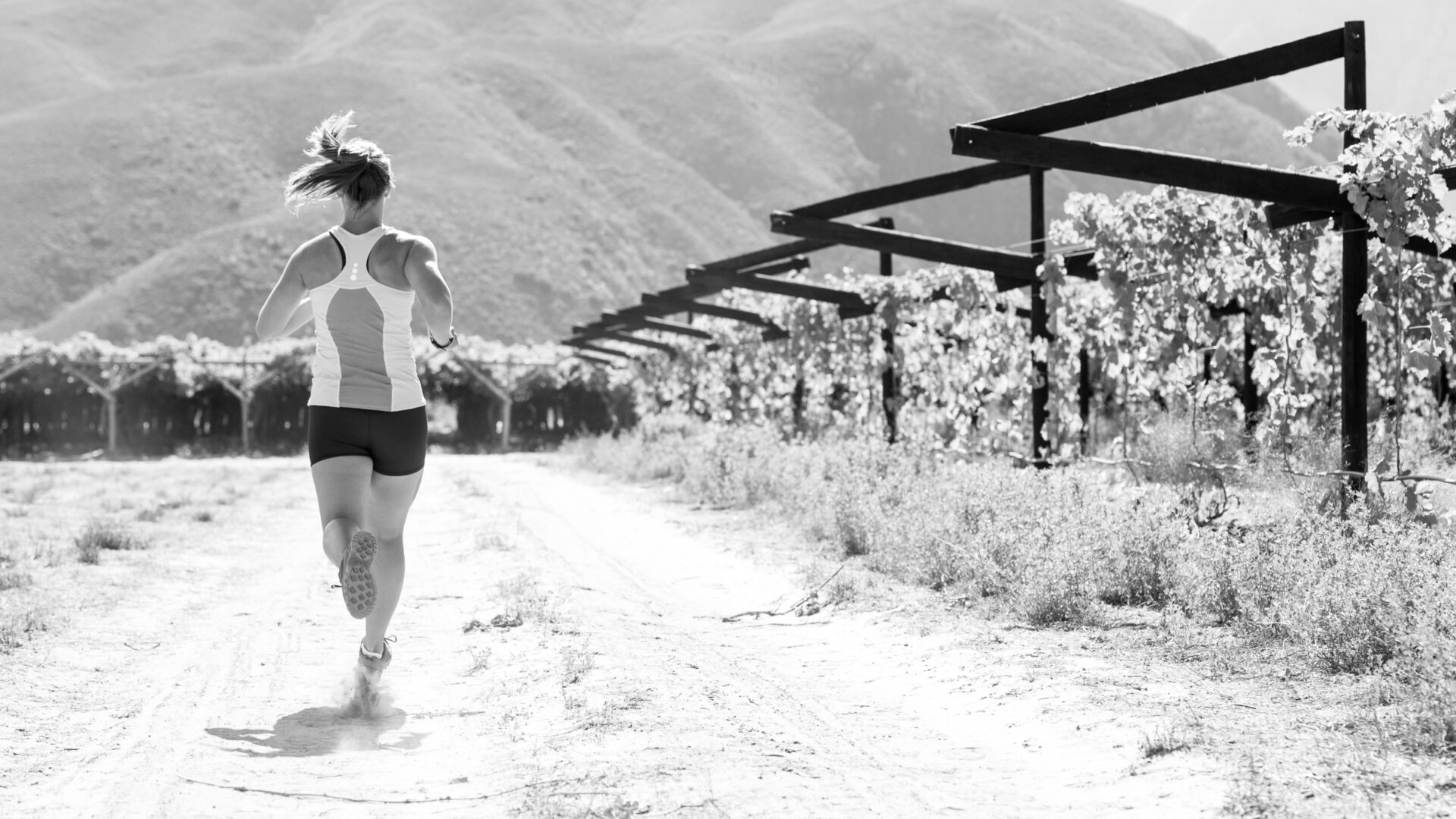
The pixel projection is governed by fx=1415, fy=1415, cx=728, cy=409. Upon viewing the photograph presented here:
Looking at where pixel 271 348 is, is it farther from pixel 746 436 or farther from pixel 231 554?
pixel 231 554

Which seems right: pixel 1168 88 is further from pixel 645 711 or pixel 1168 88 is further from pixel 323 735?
pixel 323 735

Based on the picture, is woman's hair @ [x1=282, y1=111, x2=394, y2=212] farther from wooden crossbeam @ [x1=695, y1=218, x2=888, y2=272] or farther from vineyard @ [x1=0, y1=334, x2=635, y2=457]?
vineyard @ [x1=0, y1=334, x2=635, y2=457]

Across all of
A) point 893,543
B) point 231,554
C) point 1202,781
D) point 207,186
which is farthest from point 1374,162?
point 207,186

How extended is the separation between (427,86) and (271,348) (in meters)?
54.5

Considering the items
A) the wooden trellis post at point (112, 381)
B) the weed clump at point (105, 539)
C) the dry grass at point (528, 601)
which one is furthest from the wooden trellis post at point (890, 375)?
the wooden trellis post at point (112, 381)

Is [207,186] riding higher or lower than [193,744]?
higher

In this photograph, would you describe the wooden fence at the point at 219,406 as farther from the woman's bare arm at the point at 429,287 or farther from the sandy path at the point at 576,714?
the woman's bare arm at the point at 429,287

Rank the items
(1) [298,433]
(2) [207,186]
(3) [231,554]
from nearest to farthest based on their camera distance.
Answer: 1. (3) [231,554]
2. (1) [298,433]
3. (2) [207,186]

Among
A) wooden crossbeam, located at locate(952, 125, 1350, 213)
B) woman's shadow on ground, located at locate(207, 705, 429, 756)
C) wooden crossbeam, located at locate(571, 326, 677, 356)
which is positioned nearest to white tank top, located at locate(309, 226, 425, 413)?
woman's shadow on ground, located at locate(207, 705, 429, 756)

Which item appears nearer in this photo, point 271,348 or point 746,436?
point 746,436

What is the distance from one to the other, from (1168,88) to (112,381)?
32.5 metres

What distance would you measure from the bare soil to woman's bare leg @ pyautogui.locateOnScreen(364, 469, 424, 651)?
29 centimetres

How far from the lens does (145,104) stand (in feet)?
254

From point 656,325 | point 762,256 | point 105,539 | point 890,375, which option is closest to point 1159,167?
point 105,539
